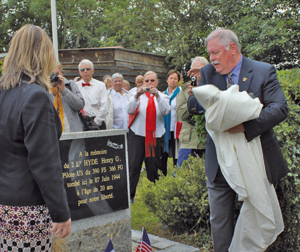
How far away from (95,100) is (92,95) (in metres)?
0.11

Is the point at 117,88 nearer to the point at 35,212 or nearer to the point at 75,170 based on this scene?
the point at 75,170

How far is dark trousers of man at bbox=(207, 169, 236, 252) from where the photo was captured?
2.56 meters

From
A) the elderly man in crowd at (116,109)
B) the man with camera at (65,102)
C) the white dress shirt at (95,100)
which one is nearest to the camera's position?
the man with camera at (65,102)

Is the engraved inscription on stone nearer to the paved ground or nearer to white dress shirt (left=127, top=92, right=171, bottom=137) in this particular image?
the paved ground

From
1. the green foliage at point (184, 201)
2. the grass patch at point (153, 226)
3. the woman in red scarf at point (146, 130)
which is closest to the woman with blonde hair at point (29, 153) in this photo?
the green foliage at point (184, 201)

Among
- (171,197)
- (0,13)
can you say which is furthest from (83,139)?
(0,13)

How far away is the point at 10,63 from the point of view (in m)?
1.82

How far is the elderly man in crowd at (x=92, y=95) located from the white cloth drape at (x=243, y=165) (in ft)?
11.9

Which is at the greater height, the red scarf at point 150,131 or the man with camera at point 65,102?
the man with camera at point 65,102

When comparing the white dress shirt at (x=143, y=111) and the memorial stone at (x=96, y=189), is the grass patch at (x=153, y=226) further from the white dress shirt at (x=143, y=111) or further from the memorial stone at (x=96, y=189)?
the white dress shirt at (x=143, y=111)

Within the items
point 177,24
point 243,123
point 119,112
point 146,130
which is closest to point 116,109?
point 119,112

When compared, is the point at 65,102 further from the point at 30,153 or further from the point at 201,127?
the point at 30,153

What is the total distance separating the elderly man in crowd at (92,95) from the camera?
589 cm

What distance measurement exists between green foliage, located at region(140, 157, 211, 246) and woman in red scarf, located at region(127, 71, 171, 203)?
1.40 m
